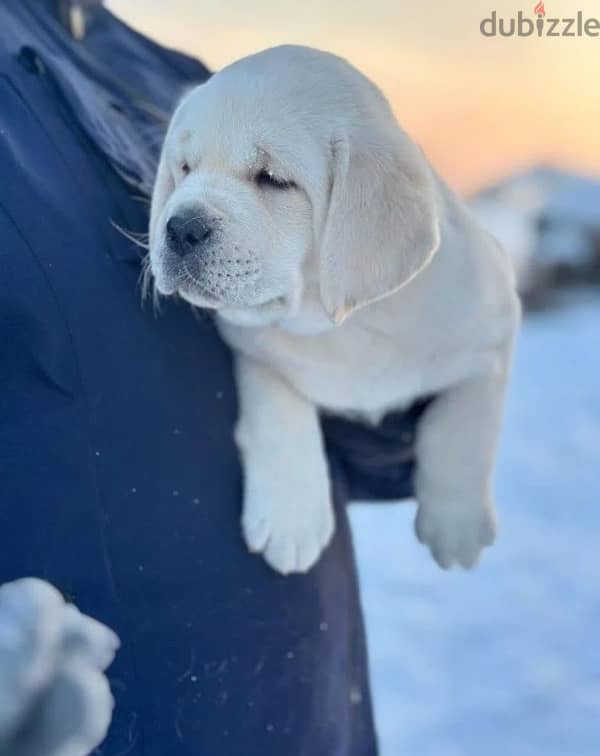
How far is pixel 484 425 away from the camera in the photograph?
2004mm

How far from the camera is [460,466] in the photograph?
6.46 feet

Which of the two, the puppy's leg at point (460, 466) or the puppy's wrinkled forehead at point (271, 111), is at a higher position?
the puppy's wrinkled forehead at point (271, 111)

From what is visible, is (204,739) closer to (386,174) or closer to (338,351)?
(338,351)

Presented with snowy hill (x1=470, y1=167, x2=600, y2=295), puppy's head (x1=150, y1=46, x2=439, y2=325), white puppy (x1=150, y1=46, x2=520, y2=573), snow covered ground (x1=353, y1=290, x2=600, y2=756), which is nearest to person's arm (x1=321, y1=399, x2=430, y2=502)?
white puppy (x1=150, y1=46, x2=520, y2=573)

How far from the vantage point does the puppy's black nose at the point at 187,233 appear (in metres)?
1.62

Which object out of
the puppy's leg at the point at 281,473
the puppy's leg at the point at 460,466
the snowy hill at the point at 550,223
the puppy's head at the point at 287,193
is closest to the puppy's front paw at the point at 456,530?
the puppy's leg at the point at 460,466

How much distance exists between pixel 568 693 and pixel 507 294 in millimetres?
1610

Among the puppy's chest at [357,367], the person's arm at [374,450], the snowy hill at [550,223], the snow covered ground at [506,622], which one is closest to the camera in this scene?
the puppy's chest at [357,367]

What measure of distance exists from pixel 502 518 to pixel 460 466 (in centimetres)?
217

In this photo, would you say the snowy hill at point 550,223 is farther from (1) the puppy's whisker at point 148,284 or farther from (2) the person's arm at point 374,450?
(1) the puppy's whisker at point 148,284

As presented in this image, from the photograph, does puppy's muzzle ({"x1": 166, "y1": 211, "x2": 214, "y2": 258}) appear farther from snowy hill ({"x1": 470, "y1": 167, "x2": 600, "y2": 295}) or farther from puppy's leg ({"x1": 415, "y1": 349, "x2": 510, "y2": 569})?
snowy hill ({"x1": 470, "y1": 167, "x2": 600, "y2": 295})

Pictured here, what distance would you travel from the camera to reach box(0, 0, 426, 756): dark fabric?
Answer: 5.02 ft

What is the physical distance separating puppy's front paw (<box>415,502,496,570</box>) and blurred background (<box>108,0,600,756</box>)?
1.88 feet

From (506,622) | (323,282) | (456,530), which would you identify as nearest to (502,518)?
(506,622)
